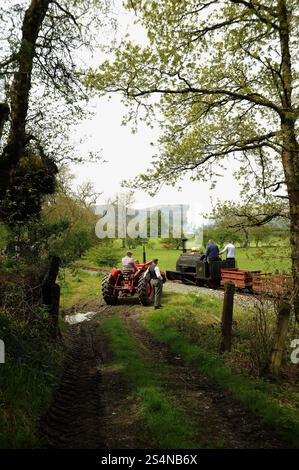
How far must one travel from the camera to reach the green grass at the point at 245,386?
5.19m

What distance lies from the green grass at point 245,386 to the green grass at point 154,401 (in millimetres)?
968

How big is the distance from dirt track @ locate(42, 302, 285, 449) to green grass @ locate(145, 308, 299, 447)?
0.52ft

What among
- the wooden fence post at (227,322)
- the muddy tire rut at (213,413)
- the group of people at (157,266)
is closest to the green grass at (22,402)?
the muddy tire rut at (213,413)

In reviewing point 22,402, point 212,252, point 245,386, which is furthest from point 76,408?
point 212,252

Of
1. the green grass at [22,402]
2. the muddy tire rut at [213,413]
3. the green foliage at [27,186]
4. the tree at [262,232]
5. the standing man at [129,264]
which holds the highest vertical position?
the green foliage at [27,186]

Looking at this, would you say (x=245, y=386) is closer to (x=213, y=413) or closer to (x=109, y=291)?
(x=213, y=413)

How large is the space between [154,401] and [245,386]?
66.6 inches

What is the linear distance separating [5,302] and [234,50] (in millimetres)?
7166

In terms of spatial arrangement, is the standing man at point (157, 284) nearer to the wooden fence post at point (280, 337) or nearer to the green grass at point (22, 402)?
the wooden fence post at point (280, 337)

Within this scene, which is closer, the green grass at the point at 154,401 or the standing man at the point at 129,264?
the green grass at the point at 154,401

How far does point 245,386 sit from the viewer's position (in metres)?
6.43

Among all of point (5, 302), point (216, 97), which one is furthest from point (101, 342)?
point (216, 97)

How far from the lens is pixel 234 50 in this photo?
8461 mm

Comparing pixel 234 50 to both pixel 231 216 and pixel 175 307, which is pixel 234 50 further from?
pixel 175 307
